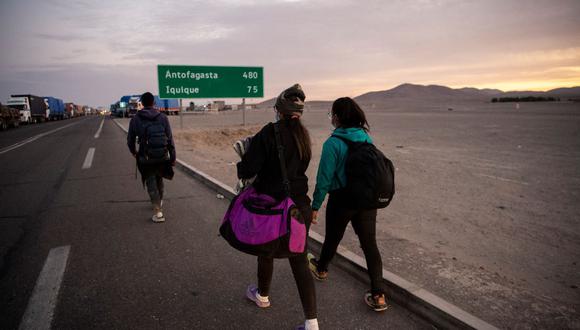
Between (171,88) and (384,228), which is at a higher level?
(171,88)

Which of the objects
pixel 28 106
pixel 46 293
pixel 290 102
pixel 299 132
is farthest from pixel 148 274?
pixel 28 106

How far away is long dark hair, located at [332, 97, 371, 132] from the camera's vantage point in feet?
9.39

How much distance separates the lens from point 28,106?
36.9 metres

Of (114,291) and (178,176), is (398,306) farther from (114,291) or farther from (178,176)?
(178,176)

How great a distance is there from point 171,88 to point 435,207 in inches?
688

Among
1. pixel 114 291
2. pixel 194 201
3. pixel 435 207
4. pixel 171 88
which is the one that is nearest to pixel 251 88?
pixel 171 88

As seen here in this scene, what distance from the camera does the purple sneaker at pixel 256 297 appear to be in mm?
3100

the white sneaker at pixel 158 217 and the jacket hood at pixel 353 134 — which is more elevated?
the jacket hood at pixel 353 134

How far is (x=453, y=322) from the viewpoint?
2789mm

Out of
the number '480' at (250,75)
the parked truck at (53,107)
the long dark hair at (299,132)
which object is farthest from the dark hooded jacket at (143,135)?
the parked truck at (53,107)

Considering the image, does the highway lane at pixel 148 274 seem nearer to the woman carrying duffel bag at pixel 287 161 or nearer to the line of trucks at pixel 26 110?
the woman carrying duffel bag at pixel 287 161

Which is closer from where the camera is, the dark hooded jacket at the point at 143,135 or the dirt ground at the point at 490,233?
the dirt ground at the point at 490,233

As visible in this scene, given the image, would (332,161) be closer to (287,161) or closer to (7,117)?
(287,161)

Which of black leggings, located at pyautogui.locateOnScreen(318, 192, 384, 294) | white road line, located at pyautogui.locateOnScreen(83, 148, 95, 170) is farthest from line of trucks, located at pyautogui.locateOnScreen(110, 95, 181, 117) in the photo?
black leggings, located at pyautogui.locateOnScreen(318, 192, 384, 294)
